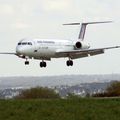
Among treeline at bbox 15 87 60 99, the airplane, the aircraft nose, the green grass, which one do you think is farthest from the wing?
the green grass

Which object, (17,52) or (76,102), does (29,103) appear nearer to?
(76,102)

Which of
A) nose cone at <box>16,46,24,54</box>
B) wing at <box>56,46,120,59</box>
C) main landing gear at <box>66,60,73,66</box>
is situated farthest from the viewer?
main landing gear at <box>66,60,73,66</box>

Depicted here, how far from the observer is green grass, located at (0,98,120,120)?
42781mm

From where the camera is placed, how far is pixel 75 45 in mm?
89250

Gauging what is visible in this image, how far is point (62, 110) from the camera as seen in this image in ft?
150

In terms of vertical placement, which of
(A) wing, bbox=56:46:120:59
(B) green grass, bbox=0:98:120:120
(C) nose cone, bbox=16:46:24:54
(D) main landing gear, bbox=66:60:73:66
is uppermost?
(C) nose cone, bbox=16:46:24:54

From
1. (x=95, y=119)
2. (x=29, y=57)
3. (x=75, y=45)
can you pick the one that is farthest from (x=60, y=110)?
(x=75, y=45)

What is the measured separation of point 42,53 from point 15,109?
121 ft

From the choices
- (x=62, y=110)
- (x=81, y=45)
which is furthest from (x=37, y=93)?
(x=62, y=110)

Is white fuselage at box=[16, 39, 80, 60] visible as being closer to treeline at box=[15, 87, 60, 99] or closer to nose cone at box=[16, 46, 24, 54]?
nose cone at box=[16, 46, 24, 54]

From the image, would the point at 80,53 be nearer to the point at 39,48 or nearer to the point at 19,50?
the point at 39,48

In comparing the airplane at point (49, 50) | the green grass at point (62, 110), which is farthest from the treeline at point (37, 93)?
the green grass at point (62, 110)

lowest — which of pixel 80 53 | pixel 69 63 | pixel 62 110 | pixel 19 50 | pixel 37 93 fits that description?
pixel 62 110

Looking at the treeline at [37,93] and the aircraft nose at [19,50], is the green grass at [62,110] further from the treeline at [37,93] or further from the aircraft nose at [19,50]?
the treeline at [37,93]
